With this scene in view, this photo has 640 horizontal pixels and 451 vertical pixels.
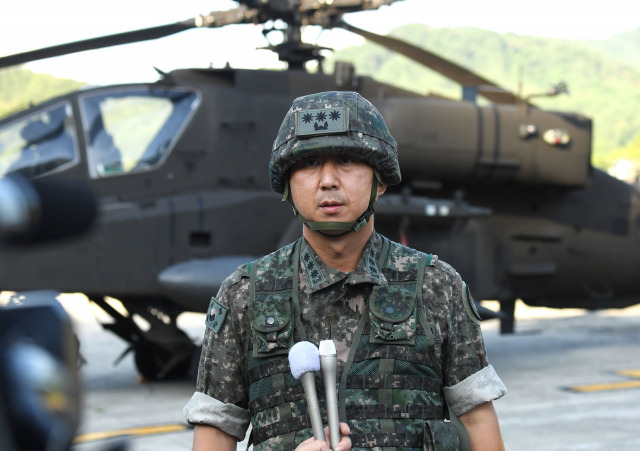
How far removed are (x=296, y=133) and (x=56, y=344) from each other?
1.20 m

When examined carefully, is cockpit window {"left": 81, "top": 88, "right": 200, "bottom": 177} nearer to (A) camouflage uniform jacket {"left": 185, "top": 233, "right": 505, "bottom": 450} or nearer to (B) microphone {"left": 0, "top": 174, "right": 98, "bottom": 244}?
(A) camouflage uniform jacket {"left": 185, "top": 233, "right": 505, "bottom": 450}

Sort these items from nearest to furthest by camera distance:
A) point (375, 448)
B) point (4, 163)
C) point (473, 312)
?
point (375, 448) < point (473, 312) < point (4, 163)

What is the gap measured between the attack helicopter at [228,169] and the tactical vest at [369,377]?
5127mm

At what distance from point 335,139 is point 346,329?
1.63 feet

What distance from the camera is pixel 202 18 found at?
26.8 feet

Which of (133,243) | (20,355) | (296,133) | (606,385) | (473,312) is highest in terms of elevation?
(296,133)

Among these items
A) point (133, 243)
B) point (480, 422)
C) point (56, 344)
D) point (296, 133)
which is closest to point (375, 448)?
point (480, 422)

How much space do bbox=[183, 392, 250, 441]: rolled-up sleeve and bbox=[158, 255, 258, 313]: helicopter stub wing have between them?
5.10 m

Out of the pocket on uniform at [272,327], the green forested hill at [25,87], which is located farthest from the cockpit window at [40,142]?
the green forested hill at [25,87]

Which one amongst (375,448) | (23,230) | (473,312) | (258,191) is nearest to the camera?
(23,230)

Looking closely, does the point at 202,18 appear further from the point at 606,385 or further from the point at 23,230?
the point at 23,230

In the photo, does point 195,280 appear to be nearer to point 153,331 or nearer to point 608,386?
point 153,331

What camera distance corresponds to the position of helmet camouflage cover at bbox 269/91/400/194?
2.35m

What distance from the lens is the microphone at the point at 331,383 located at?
2.04 meters
